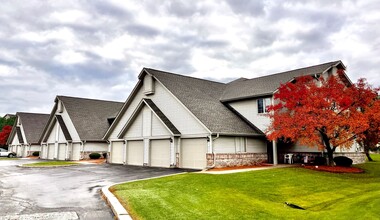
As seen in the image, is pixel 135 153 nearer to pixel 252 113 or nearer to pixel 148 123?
pixel 148 123

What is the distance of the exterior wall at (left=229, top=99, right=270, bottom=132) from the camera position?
83.7 feet

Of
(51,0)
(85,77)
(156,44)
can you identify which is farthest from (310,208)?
(85,77)

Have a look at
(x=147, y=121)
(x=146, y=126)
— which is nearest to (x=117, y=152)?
(x=146, y=126)

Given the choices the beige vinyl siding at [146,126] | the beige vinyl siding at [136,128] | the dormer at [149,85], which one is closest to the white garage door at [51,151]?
the beige vinyl siding at [146,126]

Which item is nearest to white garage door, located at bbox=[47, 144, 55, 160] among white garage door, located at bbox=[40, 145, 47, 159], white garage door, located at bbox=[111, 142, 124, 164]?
white garage door, located at bbox=[40, 145, 47, 159]

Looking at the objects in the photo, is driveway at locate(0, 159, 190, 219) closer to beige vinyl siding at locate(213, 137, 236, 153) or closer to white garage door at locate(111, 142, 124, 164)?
beige vinyl siding at locate(213, 137, 236, 153)

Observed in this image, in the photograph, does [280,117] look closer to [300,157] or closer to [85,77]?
[300,157]

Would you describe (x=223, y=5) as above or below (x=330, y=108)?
above

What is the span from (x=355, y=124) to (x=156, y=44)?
1592 cm

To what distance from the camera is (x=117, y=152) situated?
31.4m

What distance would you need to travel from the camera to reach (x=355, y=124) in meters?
19.4

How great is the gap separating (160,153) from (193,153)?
3.74 metres

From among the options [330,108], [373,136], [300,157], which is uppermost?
[330,108]

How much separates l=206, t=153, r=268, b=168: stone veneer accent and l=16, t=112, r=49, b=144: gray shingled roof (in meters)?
40.6
